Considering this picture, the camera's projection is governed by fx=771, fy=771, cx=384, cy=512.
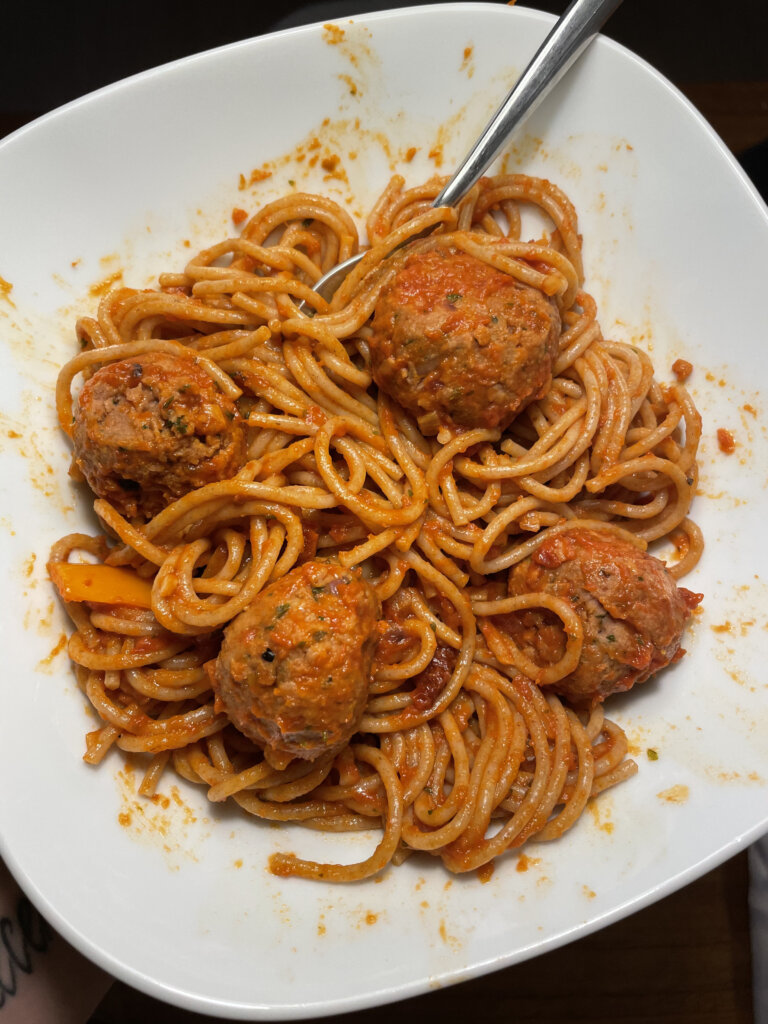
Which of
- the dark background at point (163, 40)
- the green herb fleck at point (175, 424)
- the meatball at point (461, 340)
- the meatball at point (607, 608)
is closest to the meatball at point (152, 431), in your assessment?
the green herb fleck at point (175, 424)

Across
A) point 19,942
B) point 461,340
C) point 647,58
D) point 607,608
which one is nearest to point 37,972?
point 19,942

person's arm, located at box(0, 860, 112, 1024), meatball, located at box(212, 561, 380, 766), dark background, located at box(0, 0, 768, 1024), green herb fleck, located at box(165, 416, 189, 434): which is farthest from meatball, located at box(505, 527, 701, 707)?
person's arm, located at box(0, 860, 112, 1024)

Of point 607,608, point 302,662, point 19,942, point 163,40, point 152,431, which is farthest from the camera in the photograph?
point 163,40

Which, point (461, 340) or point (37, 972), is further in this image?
point (37, 972)

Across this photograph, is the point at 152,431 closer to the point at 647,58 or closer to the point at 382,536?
the point at 382,536

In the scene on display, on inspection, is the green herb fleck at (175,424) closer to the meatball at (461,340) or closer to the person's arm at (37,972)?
the meatball at (461,340)

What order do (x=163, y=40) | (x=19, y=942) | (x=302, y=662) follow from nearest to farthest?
(x=302, y=662) < (x=19, y=942) < (x=163, y=40)
